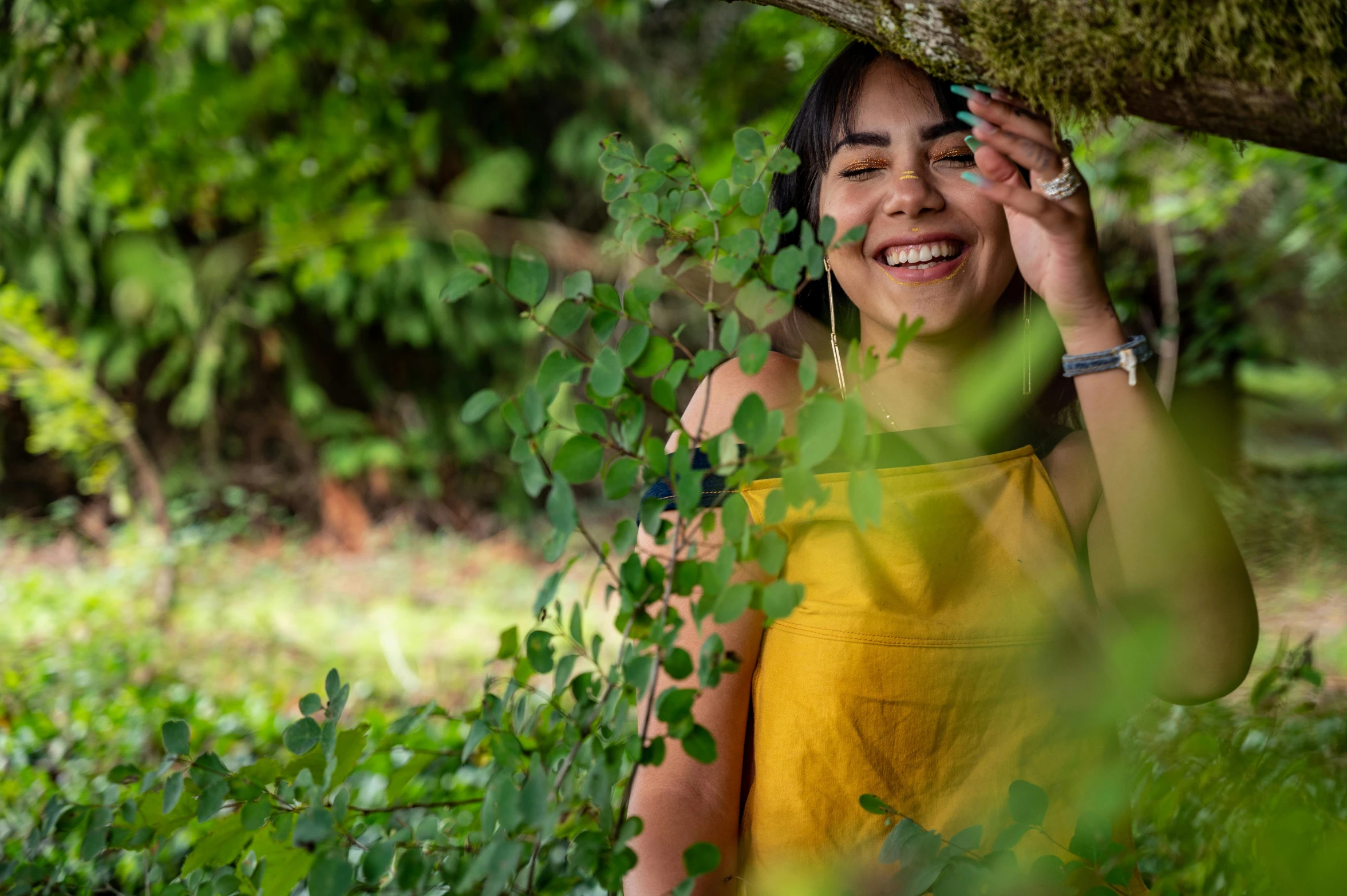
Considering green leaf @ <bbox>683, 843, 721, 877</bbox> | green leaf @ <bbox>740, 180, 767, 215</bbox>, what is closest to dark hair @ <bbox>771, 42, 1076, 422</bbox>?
green leaf @ <bbox>740, 180, 767, 215</bbox>

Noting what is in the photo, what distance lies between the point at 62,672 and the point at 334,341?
5392mm

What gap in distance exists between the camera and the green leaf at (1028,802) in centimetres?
86

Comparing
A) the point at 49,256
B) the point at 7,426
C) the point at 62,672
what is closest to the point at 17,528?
the point at 7,426

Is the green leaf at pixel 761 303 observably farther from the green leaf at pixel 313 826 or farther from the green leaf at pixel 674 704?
the green leaf at pixel 313 826

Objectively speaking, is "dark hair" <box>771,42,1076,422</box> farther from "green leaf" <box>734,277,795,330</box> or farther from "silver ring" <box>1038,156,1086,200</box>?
"green leaf" <box>734,277,795,330</box>

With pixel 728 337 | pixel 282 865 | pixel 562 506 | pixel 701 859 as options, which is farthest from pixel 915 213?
pixel 282 865

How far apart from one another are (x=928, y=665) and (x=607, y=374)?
670mm

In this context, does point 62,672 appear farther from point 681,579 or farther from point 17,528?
point 17,528

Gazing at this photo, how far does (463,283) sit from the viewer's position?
2.98 feet

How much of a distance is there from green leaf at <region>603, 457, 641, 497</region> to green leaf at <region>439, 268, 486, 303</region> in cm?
23

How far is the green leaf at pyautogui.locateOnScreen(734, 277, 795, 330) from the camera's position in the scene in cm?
88

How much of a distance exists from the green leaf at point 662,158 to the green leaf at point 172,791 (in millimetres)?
875

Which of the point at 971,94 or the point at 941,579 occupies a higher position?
the point at 971,94

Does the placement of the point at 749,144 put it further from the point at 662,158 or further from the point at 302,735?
the point at 302,735
